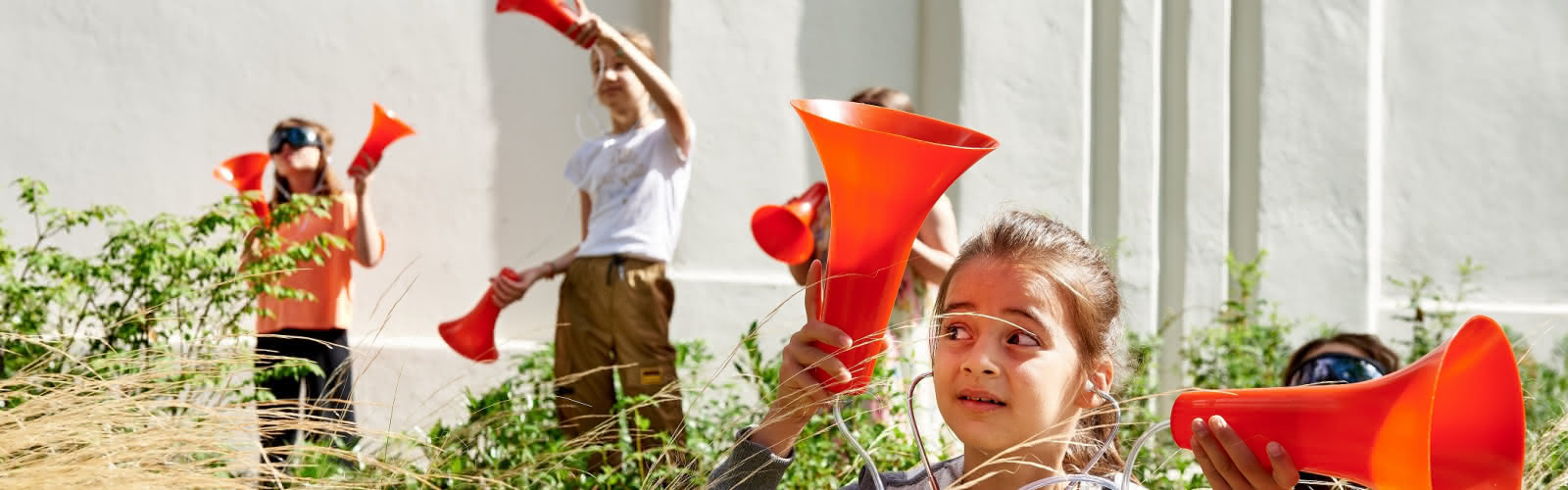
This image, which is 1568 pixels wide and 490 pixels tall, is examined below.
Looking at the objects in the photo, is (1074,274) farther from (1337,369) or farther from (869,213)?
(1337,369)

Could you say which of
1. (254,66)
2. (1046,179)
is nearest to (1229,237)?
(1046,179)

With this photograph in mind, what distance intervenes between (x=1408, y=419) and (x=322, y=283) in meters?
3.77

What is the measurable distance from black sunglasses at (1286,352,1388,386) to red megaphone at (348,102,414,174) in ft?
9.67

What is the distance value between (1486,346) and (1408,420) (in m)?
0.18

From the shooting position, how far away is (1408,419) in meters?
1.38

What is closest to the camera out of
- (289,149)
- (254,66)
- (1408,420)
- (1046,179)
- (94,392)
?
(1408,420)

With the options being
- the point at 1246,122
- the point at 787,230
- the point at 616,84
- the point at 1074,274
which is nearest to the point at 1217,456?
the point at 1074,274

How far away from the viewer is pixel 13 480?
1.63 m

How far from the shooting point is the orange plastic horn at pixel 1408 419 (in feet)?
4.55

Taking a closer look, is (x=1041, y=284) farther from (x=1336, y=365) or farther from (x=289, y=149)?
(x=289, y=149)

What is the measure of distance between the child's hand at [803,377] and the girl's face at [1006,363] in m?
0.17

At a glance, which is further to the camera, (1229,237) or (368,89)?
(1229,237)

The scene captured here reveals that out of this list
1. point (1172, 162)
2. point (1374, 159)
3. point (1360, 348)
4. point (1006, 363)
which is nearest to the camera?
point (1006, 363)

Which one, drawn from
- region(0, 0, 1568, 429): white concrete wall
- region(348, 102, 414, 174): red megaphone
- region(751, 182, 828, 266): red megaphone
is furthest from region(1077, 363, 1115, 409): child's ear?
region(348, 102, 414, 174): red megaphone
